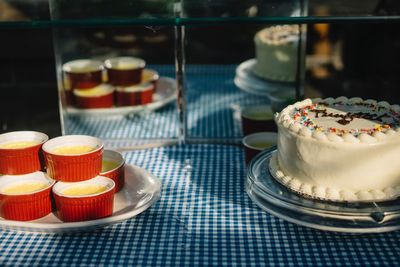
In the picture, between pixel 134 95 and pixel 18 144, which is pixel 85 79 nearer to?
pixel 134 95

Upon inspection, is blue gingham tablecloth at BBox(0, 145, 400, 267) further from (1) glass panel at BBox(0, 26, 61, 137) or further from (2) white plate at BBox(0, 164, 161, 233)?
(1) glass panel at BBox(0, 26, 61, 137)

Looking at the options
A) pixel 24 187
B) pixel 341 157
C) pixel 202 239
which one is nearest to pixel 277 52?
pixel 341 157

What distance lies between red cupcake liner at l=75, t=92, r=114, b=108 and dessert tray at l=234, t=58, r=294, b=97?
0.46 metres

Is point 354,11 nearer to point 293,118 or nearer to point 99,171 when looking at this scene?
point 293,118

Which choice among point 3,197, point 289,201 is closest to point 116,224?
point 3,197

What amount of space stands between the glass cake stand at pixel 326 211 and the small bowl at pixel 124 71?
31.2 inches

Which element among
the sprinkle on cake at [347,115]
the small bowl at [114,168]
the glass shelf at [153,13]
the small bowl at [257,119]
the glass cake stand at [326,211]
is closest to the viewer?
the glass cake stand at [326,211]

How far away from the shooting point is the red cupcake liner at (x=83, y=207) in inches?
50.3

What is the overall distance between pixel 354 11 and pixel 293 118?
857mm

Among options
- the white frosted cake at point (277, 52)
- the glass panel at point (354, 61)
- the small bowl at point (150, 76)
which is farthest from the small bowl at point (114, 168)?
the glass panel at point (354, 61)

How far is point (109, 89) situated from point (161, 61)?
0.73ft

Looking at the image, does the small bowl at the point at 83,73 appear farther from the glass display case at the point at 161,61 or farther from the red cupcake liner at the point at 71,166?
the red cupcake liner at the point at 71,166

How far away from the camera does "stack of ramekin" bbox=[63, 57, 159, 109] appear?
6.40ft

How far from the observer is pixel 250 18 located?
154 cm
